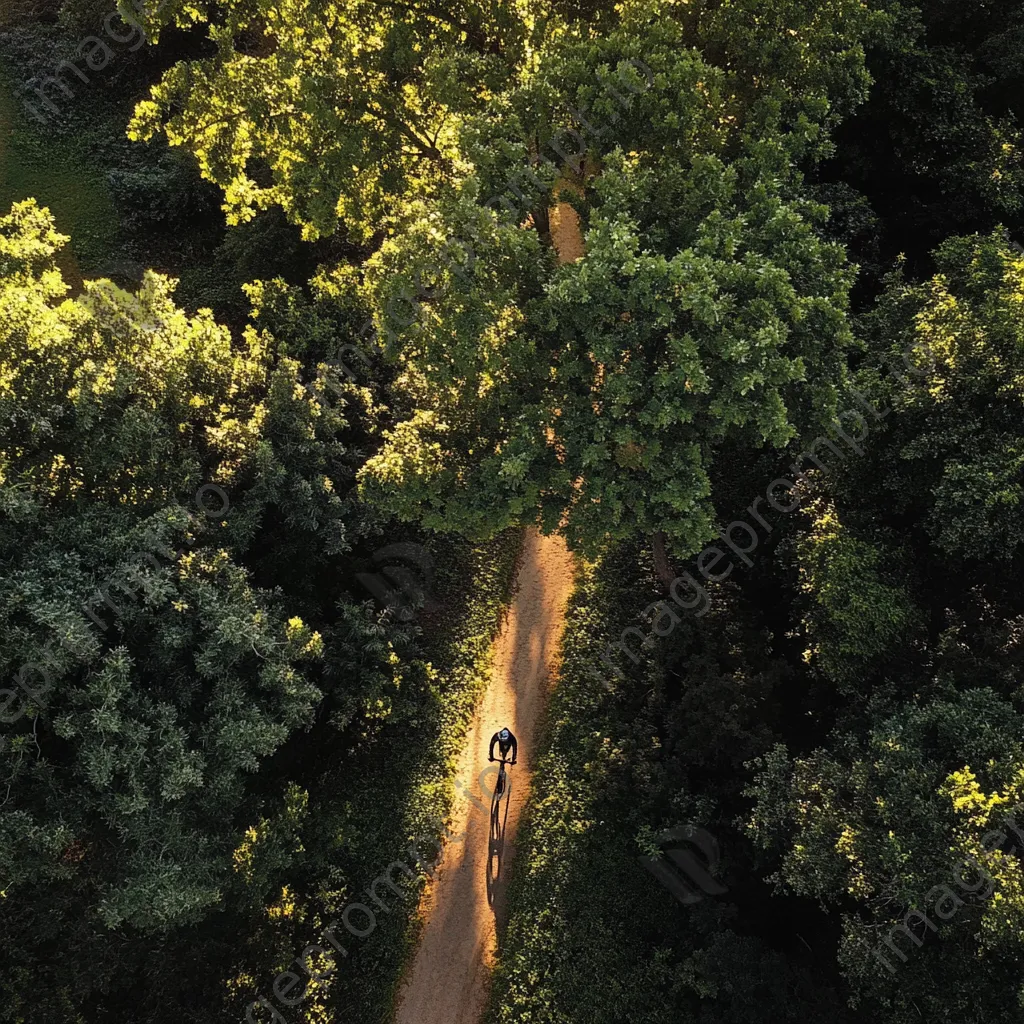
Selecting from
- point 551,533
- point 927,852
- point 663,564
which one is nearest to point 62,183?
point 551,533

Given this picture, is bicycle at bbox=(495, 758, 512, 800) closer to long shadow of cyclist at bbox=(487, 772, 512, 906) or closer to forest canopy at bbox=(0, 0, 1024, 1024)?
long shadow of cyclist at bbox=(487, 772, 512, 906)

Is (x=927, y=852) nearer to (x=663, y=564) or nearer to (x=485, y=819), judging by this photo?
(x=663, y=564)

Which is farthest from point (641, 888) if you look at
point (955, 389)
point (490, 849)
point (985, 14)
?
point (985, 14)

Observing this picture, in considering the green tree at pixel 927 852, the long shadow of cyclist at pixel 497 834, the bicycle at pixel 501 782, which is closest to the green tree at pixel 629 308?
the green tree at pixel 927 852

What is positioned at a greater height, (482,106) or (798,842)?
(482,106)

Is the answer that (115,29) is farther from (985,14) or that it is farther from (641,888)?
(641,888)

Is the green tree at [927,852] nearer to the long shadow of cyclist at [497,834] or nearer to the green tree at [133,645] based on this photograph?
the long shadow of cyclist at [497,834]
